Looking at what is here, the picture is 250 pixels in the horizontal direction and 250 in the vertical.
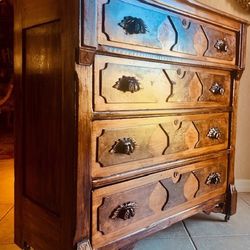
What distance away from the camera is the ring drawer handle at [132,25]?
1.10m

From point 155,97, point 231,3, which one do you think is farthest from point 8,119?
point 155,97

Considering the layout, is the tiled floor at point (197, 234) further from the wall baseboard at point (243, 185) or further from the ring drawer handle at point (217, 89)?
the ring drawer handle at point (217, 89)

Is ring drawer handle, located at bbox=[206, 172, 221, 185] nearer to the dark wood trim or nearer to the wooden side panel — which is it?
the dark wood trim

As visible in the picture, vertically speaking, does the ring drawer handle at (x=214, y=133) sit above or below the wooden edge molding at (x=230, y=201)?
above

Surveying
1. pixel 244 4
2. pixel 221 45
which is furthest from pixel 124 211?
pixel 244 4

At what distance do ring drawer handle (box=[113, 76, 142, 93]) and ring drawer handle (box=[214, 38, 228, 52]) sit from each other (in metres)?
0.61

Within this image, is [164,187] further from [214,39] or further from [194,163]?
[214,39]

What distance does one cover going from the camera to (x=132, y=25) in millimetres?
1117

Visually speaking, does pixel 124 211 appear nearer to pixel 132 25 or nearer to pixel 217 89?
pixel 132 25

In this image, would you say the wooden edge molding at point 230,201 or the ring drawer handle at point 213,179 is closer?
the ring drawer handle at point 213,179

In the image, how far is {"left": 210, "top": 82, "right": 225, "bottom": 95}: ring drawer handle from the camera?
1.56 m

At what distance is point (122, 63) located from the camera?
3.67 feet

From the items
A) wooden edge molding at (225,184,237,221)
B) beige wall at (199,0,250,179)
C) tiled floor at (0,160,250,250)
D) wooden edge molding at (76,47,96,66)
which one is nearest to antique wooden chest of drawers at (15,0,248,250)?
wooden edge molding at (76,47,96,66)

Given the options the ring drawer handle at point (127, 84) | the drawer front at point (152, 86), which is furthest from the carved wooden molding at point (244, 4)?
the ring drawer handle at point (127, 84)
